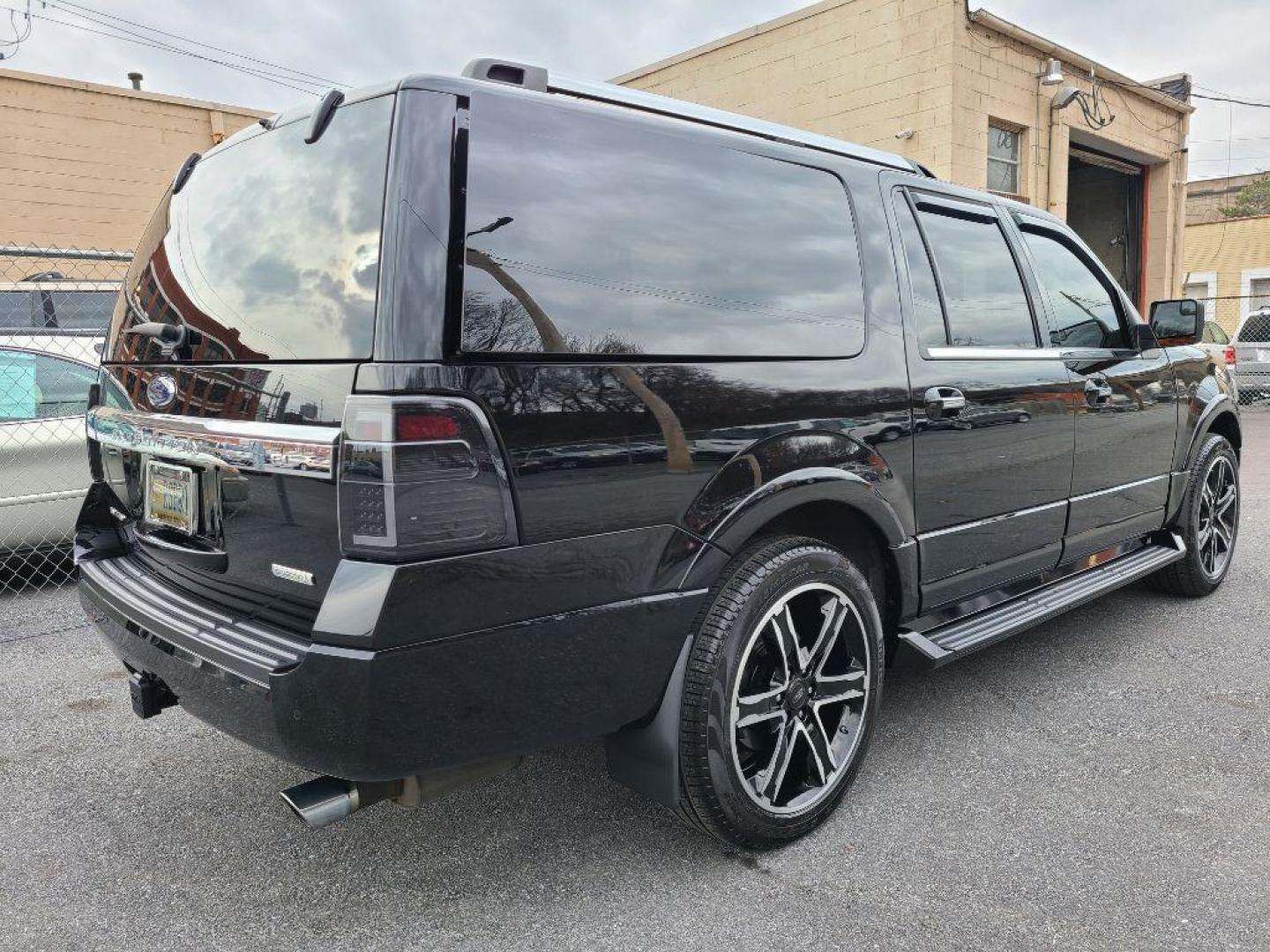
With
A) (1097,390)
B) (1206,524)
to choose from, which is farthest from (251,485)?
(1206,524)

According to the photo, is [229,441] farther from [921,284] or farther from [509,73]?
[921,284]

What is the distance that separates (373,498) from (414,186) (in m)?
0.64

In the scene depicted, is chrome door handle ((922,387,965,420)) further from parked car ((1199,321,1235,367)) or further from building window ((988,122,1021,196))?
parked car ((1199,321,1235,367))

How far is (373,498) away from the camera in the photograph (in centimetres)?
183

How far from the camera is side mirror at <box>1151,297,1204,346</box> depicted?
414 centimetres

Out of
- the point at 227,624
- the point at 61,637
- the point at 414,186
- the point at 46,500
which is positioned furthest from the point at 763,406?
the point at 46,500

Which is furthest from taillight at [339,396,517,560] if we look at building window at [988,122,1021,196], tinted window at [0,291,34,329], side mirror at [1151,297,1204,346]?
building window at [988,122,1021,196]

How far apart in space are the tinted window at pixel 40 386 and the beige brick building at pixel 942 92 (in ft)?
32.8

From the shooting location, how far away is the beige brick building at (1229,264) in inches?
1048

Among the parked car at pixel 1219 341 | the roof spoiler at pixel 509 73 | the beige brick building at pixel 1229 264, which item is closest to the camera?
the roof spoiler at pixel 509 73

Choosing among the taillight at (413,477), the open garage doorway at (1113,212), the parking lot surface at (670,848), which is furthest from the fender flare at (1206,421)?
the open garage doorway at (1113,212)

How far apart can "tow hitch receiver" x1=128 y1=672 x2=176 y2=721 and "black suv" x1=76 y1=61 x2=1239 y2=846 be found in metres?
0.01

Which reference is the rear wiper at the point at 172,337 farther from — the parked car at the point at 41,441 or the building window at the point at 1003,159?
the building window at the point at 1003,159

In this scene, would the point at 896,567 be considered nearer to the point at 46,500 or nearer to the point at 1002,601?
the point at 1002,601
